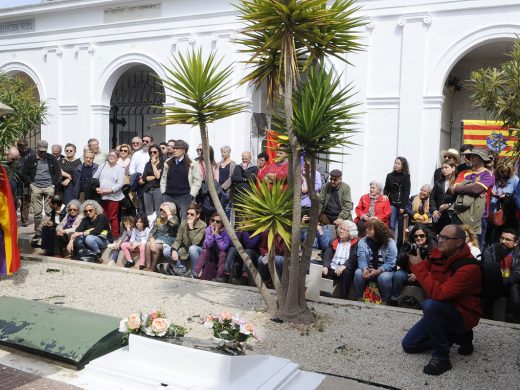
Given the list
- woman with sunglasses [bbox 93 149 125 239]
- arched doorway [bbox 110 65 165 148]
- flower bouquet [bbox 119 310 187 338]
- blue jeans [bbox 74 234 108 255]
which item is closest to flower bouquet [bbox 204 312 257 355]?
flower bouquet [bbox 119 310 187 338]

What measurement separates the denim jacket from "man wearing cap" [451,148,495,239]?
3.70 feet

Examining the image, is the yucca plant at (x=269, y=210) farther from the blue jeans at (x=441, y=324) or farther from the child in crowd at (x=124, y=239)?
the child in crowd at (x=124, y=239)

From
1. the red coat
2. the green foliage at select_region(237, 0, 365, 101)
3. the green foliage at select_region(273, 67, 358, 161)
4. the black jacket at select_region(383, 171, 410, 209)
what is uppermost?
the green foliage at select_region(237, 0, 365, 101)

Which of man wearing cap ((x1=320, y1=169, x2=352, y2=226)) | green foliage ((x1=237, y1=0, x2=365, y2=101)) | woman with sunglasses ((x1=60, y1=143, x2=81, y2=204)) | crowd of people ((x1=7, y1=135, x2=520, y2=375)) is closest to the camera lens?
crowd of people ((x1=7, y1=135, x2=520, y2=375))

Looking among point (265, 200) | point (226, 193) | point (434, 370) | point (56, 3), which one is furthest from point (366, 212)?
point (56, 3)

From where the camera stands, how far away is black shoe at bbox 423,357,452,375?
195 inches

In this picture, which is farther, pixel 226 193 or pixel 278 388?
pixel 226 193

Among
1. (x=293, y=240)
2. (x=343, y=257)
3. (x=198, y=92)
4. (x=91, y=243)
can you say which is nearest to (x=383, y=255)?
(x=343, y=257)

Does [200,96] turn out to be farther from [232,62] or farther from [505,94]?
[232,62]

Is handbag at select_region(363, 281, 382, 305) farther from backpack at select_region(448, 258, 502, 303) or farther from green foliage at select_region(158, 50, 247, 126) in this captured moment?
green foliage at select_region(158, 50, 247, 126)

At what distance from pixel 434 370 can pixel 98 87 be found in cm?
1338

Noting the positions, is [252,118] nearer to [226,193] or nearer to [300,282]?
[226,193]

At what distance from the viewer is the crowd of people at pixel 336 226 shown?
5.30 m

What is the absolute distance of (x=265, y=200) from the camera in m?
6.17
